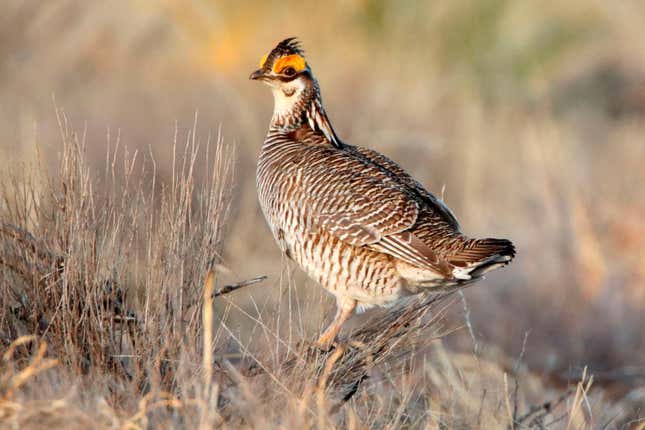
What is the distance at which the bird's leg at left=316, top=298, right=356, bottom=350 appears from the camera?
13.4 feet

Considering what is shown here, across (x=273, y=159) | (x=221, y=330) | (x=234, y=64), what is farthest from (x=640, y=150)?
(x=221, y=330)

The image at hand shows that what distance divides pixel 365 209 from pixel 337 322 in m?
0.49

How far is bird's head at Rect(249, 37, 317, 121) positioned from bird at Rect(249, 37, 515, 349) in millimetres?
450

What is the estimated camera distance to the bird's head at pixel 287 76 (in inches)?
194

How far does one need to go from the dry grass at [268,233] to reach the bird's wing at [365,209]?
0.80 ft

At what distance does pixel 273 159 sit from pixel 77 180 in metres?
1.15

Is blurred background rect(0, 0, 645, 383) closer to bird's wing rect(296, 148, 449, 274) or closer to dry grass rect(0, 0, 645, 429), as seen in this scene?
dry grass rect(0, 0, 645, 429)

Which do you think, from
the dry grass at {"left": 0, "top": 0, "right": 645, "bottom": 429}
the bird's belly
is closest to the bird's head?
the dry grass at {"left": 0, "top": 0, "right": 645, "bottom": 429}

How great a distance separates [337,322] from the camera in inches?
174

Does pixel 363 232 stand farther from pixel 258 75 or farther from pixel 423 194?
pixel 258 75

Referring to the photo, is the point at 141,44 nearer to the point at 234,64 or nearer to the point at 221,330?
the point at 234,64

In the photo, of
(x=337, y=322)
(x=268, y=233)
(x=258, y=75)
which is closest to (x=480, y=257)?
(x=337, y=322)

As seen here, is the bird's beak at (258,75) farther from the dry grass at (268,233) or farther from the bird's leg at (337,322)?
the bird's leg at (337,322)

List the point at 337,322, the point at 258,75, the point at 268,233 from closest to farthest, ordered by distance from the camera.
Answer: the point at 337,322 < the point at 258,75 < the point at 268,233
